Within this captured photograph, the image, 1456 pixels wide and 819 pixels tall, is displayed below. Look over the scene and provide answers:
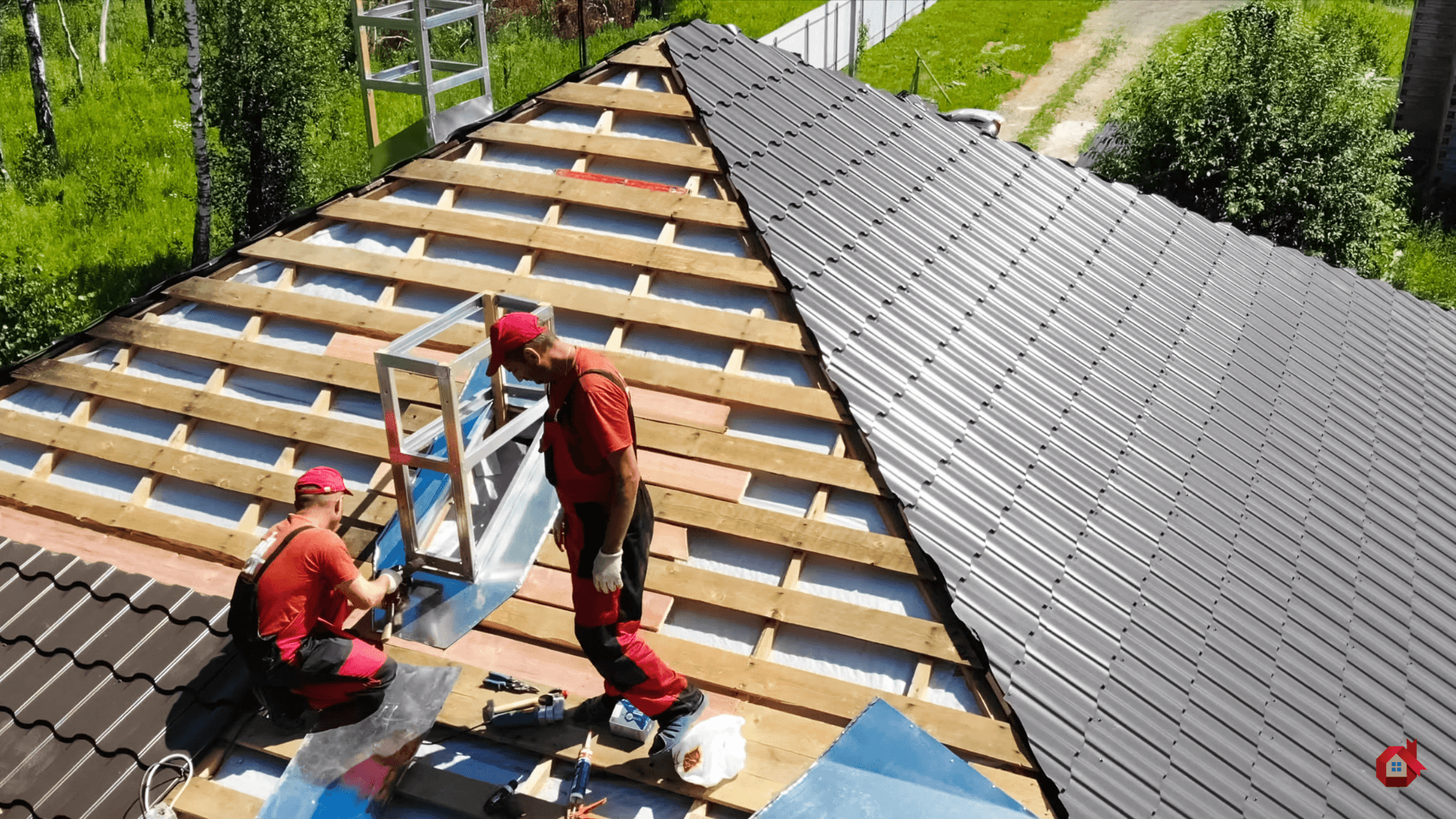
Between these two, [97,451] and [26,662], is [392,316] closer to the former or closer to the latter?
[97,451]

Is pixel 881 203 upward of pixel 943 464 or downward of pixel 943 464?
upward

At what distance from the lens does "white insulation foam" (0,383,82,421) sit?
733 centimetres

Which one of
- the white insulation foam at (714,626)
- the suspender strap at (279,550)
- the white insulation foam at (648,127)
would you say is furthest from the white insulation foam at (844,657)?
the white insulation foam at (648,127)

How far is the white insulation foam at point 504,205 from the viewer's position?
25.9ft

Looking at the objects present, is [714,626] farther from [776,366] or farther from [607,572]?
[776,366]

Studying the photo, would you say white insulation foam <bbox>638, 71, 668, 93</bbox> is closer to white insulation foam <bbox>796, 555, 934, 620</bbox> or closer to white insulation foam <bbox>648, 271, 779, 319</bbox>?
white insulation foam <bbox>648, 271, 779, 319</bbox>

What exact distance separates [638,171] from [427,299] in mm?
1635

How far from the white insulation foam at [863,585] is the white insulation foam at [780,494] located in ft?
1.08

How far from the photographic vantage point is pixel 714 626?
576 centimetres

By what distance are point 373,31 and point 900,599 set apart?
1030 inches

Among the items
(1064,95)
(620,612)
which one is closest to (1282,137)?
(1064,95)

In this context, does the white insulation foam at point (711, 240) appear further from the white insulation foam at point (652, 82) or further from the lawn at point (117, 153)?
the lawn at point (117, 153)

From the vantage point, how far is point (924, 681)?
5.41 meters

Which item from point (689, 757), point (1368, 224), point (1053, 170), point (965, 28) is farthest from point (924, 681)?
point (965, 28)
